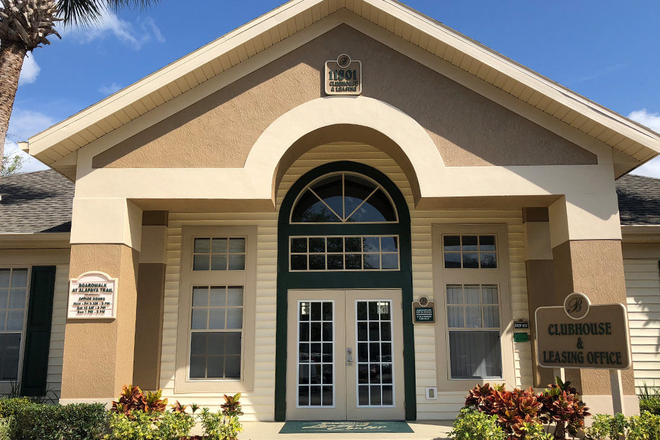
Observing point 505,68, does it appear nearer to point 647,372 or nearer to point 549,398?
point 549,398

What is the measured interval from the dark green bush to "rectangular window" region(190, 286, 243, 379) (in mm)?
2572

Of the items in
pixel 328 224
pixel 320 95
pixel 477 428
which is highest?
pixel 320 95

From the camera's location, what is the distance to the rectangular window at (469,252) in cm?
1105

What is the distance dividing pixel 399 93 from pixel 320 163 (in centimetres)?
251

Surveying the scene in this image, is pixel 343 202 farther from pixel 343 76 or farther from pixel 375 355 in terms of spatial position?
pixel 375 355

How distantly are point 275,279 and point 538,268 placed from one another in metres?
Answer: 4.99

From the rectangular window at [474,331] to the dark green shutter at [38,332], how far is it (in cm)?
782

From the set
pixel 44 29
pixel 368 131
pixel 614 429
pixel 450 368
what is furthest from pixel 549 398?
pixel 44 29

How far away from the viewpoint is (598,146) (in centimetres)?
922

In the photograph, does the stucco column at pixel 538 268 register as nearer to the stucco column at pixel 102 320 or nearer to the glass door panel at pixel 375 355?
the glass door panel at pixel 375 355

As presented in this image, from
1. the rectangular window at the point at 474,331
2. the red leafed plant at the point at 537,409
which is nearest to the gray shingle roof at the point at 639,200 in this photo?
the rectangular window at the point at 474,331

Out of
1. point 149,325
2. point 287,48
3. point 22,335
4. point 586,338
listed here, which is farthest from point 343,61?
point 22,335

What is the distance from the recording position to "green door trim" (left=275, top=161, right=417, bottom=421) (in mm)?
10516

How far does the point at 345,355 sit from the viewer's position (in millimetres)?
10656
